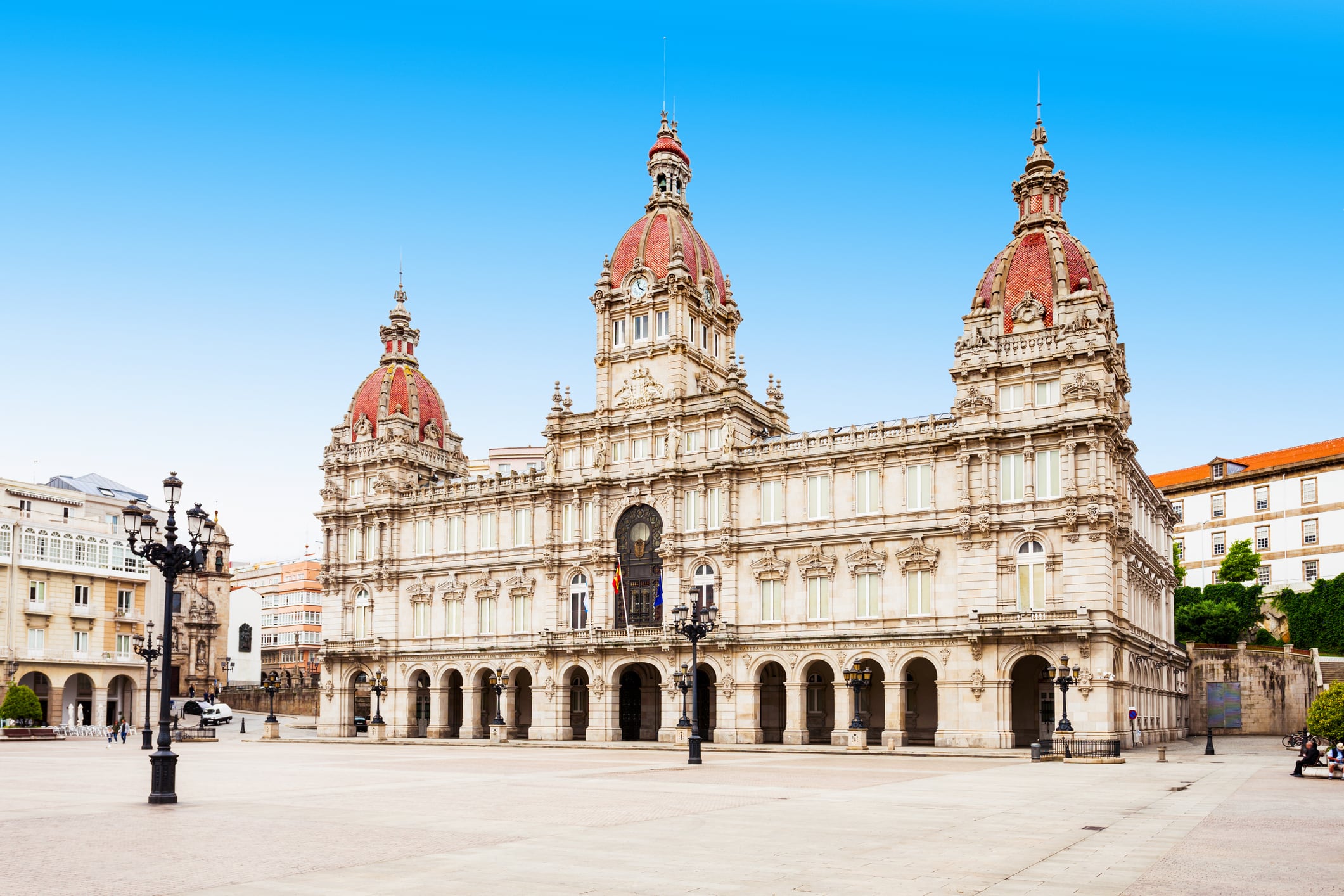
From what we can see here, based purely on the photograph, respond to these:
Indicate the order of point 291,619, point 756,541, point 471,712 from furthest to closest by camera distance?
point 291,619, point 471,712, point 756,541

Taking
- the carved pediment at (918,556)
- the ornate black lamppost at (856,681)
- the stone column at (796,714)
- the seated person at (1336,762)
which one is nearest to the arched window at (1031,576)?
the carved pediment at (918,556)

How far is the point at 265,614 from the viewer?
154 metres

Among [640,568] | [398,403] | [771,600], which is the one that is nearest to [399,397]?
[398,403]

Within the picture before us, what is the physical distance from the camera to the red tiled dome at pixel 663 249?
7569cm

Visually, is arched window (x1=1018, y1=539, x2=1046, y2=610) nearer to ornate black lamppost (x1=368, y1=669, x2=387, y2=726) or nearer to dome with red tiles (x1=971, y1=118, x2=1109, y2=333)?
dome with red tiles (x1=971, y1=118, x2=1109, y2=333)

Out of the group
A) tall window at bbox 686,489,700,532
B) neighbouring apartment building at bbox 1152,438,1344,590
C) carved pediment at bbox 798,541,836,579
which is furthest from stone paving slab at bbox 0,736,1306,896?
neighbouring apartment building at bbox 1152,438,1344,590

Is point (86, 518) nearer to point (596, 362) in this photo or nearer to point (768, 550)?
point (596, 362)

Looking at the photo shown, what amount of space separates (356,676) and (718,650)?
29.6 m

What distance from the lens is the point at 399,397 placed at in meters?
85.9

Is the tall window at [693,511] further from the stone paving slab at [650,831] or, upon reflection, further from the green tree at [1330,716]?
the green tree at [1330,716]

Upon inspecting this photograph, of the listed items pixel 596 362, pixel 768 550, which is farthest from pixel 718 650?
pixel 596 362

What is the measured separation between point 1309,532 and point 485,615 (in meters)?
62.2

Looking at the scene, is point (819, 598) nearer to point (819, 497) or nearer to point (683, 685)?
point (819, 497)

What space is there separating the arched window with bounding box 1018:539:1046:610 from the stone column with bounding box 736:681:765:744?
15.3 meters
